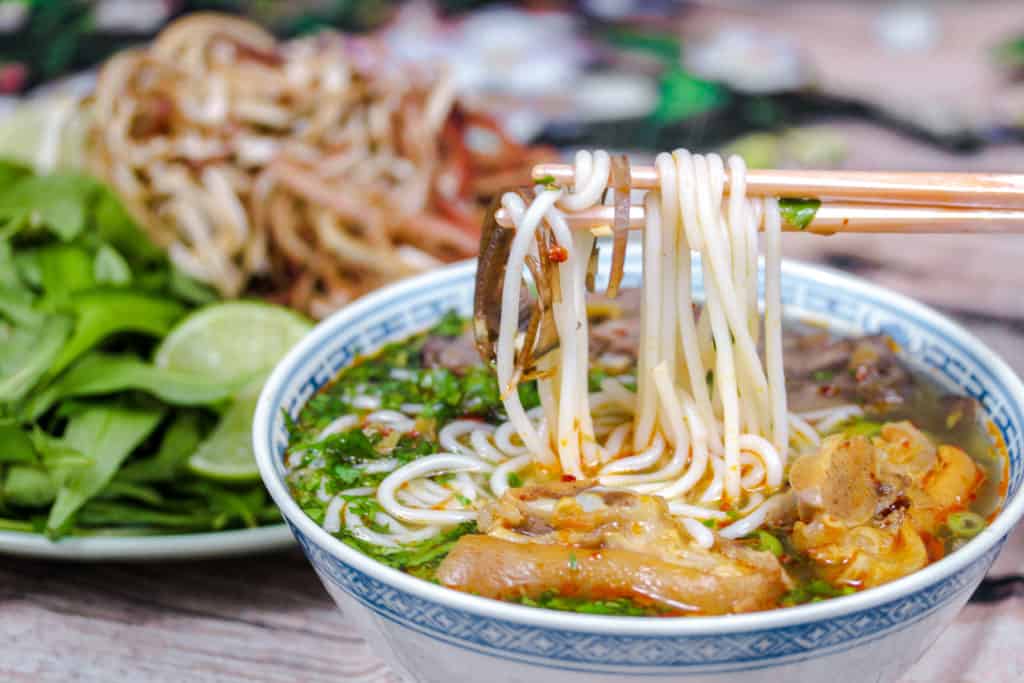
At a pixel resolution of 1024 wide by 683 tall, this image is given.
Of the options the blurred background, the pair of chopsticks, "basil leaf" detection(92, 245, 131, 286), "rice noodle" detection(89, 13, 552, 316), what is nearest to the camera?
the pair of chopsticks

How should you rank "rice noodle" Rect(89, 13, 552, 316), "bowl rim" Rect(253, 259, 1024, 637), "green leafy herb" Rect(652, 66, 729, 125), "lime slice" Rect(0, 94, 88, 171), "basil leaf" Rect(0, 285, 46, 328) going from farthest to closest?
"green leafy herb" Rect(652, 66, 729, 125) < "lime slice" Rect(0, 94, 88, 171) < "rice noodle" Rect(89, 13, 552, 316) < "basil leaf" Rect(0, 285, 46, 328) < "bowl rim" Rect(253, 259, 1024, 637)

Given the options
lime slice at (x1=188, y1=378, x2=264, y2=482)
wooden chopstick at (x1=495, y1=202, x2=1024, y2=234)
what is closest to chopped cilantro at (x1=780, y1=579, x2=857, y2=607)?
wooden chopstick at (x1=495, y1=202, x2=1024, y2=234)

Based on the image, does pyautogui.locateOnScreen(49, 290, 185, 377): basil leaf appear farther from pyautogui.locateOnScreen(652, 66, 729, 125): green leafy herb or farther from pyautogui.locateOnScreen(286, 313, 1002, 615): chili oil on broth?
pyautogui.locateOnScreen(652, 66, 729, 125): green leafy herb

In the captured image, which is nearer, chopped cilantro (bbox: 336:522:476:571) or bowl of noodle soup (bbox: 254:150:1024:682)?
bowl of noodle soup (bbox: 254:150:1024:682)

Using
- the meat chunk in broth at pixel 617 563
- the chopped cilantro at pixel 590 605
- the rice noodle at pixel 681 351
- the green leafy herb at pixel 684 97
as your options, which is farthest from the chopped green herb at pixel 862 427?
the green leafy herb at pixel 684 97

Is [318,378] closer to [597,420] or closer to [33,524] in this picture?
[597,420]

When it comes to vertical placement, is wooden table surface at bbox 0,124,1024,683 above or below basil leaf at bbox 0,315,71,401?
below

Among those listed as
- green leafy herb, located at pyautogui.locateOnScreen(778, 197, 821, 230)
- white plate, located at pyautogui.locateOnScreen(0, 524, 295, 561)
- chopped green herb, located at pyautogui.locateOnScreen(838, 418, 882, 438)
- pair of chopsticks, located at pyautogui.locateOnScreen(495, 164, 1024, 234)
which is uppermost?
pair of chopsticks, located at pyautogui.locateOnScreen(495, 164, 1024, 234)

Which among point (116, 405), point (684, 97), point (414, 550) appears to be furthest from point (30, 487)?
point (684, 97)
